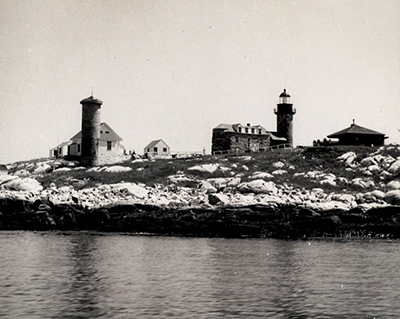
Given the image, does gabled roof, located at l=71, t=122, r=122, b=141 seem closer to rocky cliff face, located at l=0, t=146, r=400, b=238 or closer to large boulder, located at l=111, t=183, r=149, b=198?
rocky cliff face, located at l=0, t=146, r=400, b=238

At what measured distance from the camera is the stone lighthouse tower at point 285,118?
79625 millimetres

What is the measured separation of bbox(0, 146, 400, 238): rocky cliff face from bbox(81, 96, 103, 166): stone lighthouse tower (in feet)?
30.4


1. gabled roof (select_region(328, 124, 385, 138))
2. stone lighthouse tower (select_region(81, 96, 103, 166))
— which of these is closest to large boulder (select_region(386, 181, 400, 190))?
gabled roof (select_region(328, 124, 385, 138))

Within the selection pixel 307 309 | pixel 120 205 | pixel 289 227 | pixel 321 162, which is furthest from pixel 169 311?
pixel 321 162

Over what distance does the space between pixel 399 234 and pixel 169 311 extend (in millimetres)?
23905

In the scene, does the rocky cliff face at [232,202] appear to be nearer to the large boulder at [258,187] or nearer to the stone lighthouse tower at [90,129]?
the large boulder at [258,187]

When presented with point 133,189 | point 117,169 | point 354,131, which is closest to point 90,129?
point 117,169

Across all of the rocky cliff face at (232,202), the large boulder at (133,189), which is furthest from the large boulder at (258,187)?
the large boulder at (133,189)

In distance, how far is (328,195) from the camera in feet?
140

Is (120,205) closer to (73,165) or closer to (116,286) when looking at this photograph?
(116,286)

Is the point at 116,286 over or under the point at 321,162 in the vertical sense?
under

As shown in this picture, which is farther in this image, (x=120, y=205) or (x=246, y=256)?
(x=120, y=205)

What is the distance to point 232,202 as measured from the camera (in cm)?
3944

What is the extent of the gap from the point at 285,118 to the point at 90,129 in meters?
28.3
